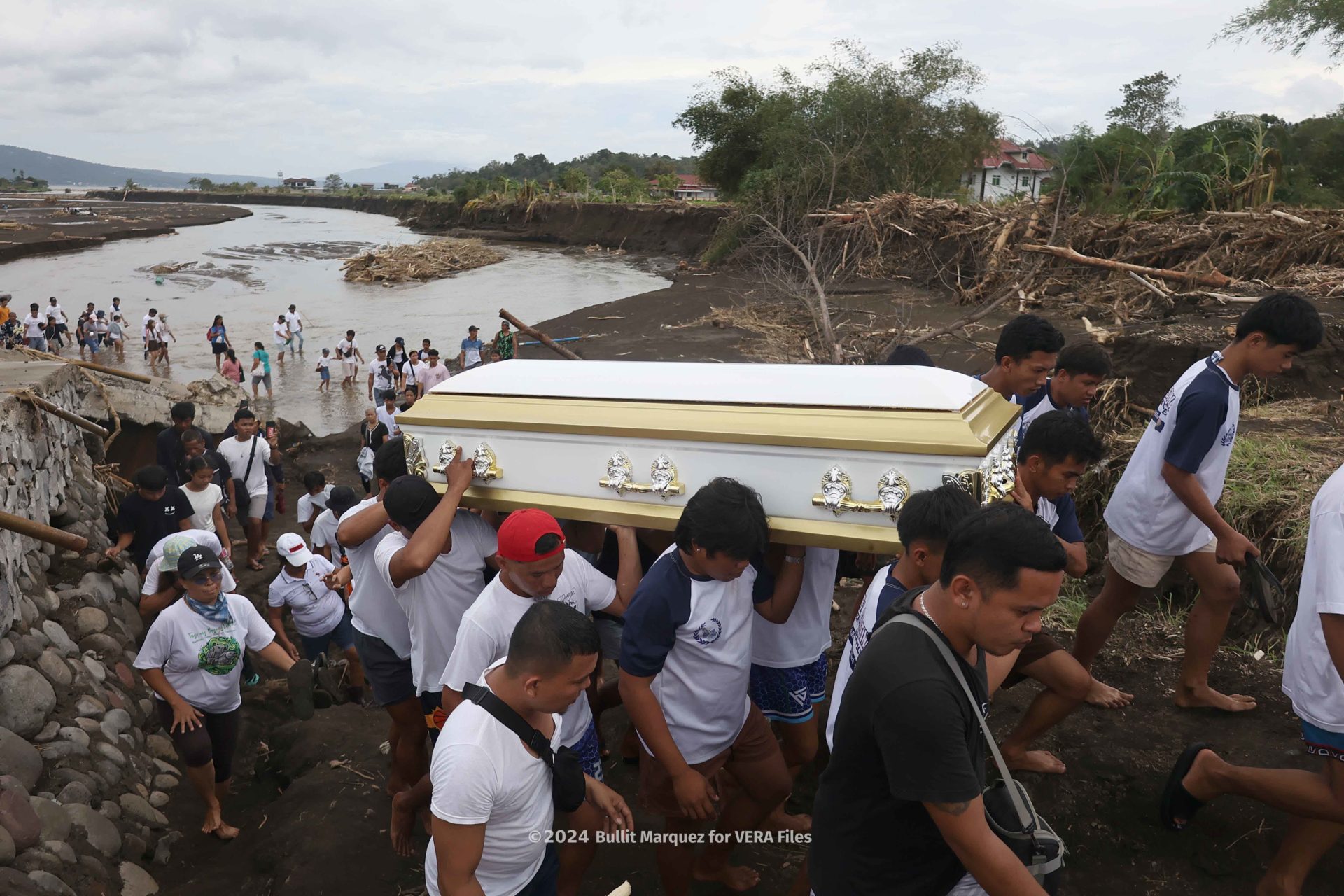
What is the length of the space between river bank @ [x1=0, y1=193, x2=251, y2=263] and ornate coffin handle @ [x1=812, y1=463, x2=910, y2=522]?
4113 cm

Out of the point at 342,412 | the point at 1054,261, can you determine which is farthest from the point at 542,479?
the point at 1054,261

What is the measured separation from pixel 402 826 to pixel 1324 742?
281 cm

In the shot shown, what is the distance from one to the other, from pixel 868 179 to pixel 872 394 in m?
23.1

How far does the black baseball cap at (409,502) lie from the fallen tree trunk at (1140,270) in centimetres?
923

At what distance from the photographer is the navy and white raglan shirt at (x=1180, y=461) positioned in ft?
8.91

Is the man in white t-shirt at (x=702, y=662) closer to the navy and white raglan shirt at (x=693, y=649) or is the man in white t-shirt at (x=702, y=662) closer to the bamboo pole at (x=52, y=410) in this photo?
the navy and white raglan shirt at (x=693, y=649)

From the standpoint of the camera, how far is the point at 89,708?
389cm

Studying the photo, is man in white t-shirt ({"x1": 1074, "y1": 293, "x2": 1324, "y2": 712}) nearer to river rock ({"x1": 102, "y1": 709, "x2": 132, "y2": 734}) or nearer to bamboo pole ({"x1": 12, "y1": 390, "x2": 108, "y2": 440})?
river rock ({"x1": 102, "y1": 709, "x2": 132, "y2": 734})

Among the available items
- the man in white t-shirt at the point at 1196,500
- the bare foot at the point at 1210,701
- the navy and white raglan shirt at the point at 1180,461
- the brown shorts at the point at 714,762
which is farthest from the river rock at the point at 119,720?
the bare foot at the point at 1210,701

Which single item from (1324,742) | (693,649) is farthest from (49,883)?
(1324,742)

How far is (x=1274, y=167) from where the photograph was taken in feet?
37.9

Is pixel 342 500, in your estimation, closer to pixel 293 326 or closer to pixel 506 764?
pixel 506 764

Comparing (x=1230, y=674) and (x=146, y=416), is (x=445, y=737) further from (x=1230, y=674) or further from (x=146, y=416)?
(x=146, y=416)

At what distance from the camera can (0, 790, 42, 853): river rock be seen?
294 centimetres
